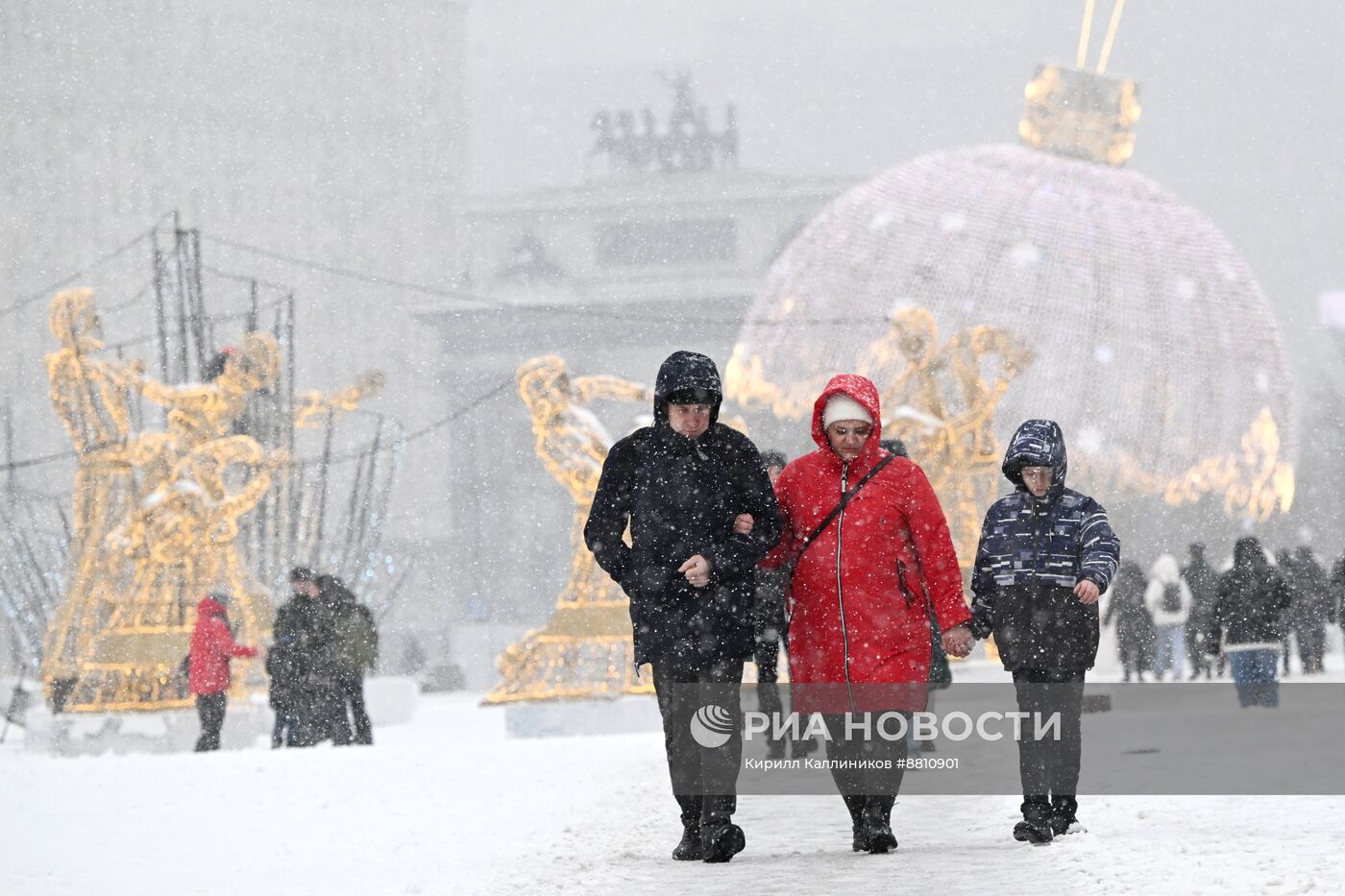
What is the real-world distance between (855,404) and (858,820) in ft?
4.03

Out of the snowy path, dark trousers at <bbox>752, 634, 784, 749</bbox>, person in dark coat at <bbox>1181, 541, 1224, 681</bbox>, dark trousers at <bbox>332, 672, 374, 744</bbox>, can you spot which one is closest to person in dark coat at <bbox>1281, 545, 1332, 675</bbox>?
person in dark coat at <bbox>1181, 541, 1224, 681</bbox>

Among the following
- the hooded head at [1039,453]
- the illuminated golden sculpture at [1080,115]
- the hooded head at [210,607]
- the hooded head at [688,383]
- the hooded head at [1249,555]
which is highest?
the illuminated golden sculpture at [1080,115]

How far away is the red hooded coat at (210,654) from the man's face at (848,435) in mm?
8107

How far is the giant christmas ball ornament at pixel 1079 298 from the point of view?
80.2 feet

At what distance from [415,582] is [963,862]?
135 ft

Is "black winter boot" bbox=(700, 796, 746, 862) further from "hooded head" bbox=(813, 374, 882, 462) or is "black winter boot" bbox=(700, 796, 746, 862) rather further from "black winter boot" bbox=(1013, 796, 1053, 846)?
"hooded head" bbox=(813, 374, 882, 462)

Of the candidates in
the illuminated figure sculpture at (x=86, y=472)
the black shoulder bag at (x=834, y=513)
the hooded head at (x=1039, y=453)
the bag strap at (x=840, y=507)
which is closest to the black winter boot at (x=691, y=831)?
the black shoulder bag at (x=834, y=513)

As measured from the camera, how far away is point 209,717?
13.3 meters

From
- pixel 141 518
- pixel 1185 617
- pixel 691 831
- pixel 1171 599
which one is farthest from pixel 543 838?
pixel 1185 617

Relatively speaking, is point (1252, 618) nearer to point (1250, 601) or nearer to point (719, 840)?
point (1250, 601)

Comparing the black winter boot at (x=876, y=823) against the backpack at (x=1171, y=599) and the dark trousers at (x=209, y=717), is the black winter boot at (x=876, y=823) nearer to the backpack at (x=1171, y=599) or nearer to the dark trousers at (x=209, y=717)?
the dark trousers at (x=209, y=717)

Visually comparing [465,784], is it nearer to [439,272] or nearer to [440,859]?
[440,859]

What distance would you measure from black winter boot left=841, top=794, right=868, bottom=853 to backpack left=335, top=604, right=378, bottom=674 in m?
7.19

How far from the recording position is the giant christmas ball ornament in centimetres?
2444
